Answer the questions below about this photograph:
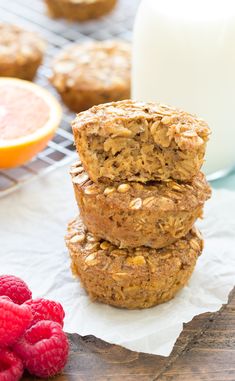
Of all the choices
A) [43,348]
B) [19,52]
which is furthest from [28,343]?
[19,52]

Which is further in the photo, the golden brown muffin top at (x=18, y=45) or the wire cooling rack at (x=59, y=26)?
the wire cooling rack at (x=59, y=26)

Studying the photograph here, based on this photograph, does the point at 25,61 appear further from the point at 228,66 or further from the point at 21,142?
the point at 228,66

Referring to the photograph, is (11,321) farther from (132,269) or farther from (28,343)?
(132,269)

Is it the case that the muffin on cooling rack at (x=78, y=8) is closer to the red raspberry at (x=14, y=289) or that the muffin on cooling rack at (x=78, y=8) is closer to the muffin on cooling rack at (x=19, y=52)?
the muffin on cooling rack at (x=19, y=52)

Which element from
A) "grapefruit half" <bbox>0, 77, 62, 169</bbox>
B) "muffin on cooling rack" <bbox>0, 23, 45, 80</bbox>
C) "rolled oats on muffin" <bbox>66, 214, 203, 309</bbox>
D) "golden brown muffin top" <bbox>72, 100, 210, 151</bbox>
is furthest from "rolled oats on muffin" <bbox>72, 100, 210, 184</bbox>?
"muffin on cooling rack" <bbox>0, 23, 45, 80</bbox>

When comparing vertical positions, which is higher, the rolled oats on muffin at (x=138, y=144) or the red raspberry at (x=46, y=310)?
the rolled oats on muffin at (x=138, y=144)

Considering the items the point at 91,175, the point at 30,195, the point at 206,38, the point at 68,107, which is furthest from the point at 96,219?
the point at 68,107

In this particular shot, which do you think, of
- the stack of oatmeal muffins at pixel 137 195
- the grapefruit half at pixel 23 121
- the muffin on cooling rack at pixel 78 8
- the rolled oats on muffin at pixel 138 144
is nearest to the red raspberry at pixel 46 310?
the stack of oatmeal muffins at pixel 137 195
